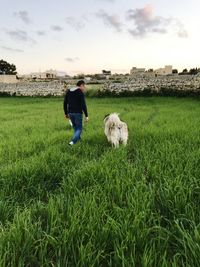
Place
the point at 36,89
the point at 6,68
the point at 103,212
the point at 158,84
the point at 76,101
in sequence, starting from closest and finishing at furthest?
the point at 103,212 < the point at 76,101 < the point at 158,84 < the point at 36,89 < the point at 6,68

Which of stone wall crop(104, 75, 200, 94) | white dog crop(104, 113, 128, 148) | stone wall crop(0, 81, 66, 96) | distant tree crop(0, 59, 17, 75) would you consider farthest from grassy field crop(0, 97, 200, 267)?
distant tree crop(0, 59, 17, 75)

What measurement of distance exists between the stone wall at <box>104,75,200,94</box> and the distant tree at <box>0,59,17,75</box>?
57576mm

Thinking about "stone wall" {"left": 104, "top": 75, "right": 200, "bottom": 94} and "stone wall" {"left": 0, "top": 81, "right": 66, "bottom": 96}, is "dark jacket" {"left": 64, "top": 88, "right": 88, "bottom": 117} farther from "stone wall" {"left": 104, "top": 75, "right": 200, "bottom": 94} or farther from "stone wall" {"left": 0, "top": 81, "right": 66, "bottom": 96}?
"stone wall" {"left": 0, "top": 81, "right": 66, "bottom": 96}

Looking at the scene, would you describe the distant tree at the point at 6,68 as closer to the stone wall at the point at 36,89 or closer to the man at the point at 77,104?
the stone wall at the point at 36,89

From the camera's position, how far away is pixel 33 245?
8.34 ft

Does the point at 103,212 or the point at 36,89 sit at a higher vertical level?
the point at 103,212

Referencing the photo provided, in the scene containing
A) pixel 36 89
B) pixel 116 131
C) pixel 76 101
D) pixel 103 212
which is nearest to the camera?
pixel 103 212

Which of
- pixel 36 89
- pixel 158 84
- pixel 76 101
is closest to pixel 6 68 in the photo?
pixel 36 89

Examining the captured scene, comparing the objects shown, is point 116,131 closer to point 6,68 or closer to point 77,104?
point 77,104

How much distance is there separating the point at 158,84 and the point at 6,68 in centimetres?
6212

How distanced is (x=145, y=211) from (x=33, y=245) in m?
1.03

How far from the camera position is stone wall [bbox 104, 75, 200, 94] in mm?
24781

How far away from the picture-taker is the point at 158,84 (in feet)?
86.9

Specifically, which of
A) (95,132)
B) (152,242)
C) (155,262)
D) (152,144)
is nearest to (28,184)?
(152,242)
